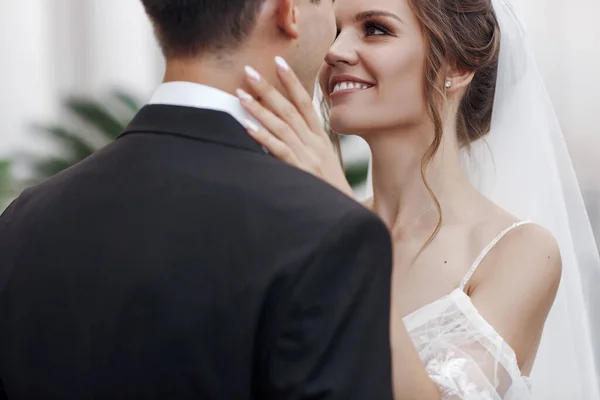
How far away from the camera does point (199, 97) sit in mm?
1281

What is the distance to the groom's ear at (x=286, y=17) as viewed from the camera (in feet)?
4.15

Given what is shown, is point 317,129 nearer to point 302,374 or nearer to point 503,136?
point 302,374

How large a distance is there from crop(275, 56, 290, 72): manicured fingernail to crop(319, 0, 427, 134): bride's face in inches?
32.8

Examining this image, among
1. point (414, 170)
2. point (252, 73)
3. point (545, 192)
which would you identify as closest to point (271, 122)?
point (252, 73)

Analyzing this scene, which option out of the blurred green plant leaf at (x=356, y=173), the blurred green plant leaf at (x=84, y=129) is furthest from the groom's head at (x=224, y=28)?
the blurred green plant leaf at (x=84, y=129)

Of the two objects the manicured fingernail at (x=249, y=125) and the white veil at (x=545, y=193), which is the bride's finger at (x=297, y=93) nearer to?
the manicured fingernail at (x=249, y=125)

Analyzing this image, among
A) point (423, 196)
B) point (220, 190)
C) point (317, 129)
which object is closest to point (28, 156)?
point (423, 196)

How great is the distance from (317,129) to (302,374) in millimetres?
589

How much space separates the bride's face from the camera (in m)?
2.18

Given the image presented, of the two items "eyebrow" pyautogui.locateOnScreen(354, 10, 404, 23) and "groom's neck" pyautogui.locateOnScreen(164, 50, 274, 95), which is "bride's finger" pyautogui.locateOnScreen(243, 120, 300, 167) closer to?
"groom's neck" pyautogui.locateOnScreen(164, 50, 274, 95)

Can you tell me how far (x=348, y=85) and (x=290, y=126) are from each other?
736mm

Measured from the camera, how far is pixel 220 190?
3.94ft

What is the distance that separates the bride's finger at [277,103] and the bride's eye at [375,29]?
2.47ft

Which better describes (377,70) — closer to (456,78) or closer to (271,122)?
(456,78)
